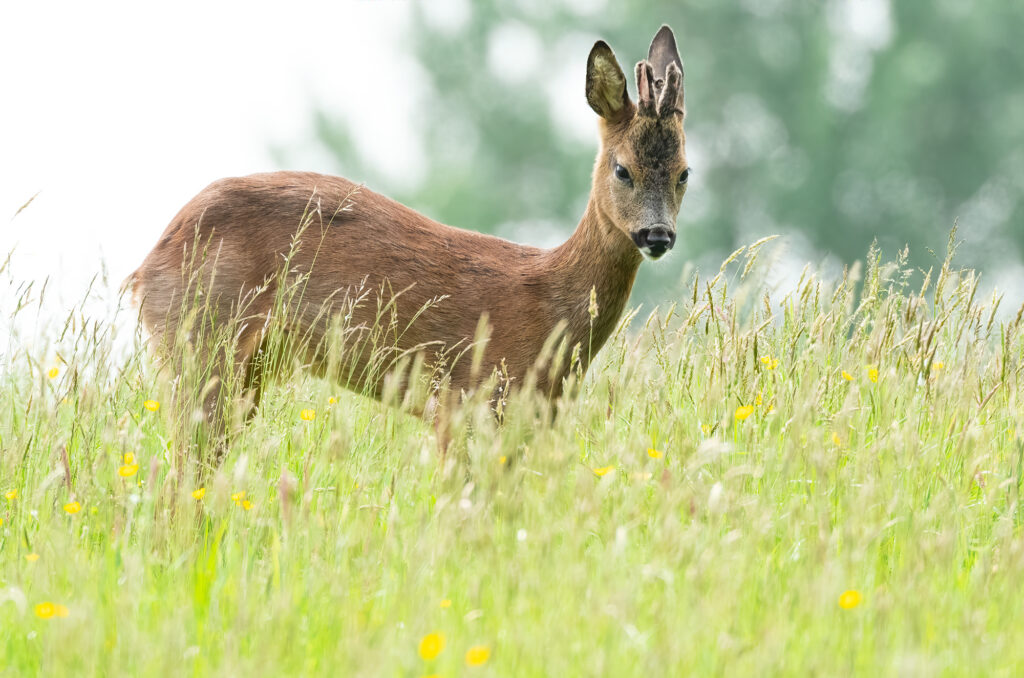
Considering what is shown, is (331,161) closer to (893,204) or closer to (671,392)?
(893,204)

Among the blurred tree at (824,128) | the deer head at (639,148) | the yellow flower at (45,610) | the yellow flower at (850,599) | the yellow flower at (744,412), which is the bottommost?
the yellow flower at (45,610)

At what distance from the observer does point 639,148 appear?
183 inches

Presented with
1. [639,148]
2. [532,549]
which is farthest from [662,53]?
[532,549]

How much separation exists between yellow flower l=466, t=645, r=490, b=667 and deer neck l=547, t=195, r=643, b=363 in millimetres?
2441

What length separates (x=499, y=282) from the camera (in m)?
4.79

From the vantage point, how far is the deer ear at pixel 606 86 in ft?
15.2

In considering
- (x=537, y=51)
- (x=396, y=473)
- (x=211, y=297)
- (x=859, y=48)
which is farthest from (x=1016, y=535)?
(x=537, y=51)

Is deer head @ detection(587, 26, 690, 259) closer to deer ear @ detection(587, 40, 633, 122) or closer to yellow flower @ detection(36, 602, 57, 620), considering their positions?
deer ear @ detection(587, 40, 633, 122)

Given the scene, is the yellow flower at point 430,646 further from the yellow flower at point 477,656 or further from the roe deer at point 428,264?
the roe deer at point 428,264

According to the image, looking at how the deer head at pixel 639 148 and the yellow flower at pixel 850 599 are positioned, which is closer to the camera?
the yellow flower at pixel 850 599

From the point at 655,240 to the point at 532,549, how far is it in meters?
1.86

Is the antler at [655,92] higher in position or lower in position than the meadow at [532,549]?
higher

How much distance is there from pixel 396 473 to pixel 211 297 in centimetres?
173

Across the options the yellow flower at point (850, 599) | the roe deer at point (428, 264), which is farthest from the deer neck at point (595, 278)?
the yellow flower at point (850, 599)
